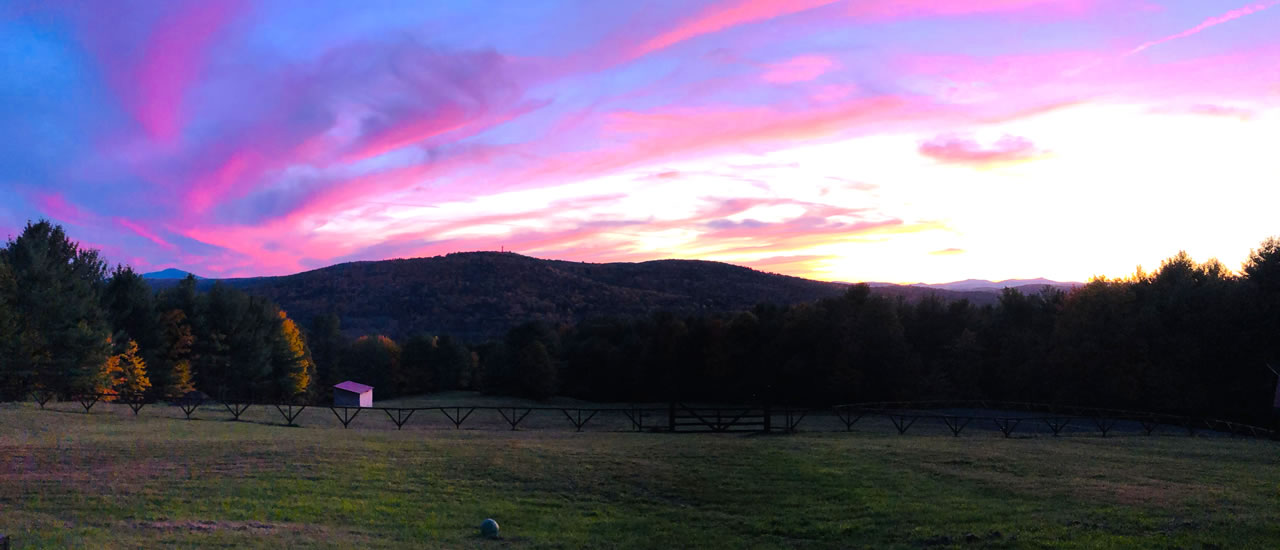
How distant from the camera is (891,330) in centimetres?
5969

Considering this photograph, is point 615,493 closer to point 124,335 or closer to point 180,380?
point 124,335

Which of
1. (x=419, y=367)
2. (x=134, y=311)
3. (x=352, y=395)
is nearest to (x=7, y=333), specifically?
(x=134, y=311)

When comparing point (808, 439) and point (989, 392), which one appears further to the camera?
point (989, 392)

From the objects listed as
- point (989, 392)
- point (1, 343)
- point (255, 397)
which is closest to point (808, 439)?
point (989, 392)

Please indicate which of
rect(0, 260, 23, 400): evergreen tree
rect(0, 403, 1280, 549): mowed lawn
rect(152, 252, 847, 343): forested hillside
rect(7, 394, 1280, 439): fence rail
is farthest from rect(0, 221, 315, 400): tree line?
rect(152, 252, 847, 343): forested hillside

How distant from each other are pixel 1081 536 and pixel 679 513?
7.55 m

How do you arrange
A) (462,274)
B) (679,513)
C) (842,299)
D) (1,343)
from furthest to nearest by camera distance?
(462,274), (842,299), (1,343), (679,513)

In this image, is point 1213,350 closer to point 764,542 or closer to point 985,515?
point 985,515

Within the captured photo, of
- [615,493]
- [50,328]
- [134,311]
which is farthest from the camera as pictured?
[134,311]

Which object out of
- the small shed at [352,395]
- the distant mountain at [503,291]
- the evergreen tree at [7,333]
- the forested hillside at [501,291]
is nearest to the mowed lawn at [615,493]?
the evergreen tree at [7,333]

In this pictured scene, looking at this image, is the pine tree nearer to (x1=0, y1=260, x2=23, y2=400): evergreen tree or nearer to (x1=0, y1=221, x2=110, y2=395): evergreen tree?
(x1=0, y1=221, x2=110, y2=395): evergreen tree

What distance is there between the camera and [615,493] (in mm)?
18094

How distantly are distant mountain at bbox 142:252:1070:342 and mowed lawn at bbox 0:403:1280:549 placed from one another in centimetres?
8305

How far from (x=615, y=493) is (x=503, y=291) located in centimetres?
11134
